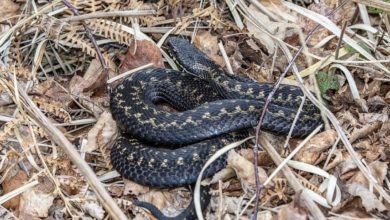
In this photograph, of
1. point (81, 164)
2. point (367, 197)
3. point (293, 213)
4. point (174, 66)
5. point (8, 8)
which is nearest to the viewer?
point (81, 164)

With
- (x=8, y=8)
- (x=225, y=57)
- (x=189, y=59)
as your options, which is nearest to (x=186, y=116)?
(x=189, y=59)

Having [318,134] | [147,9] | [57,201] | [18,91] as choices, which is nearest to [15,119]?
[18,91]

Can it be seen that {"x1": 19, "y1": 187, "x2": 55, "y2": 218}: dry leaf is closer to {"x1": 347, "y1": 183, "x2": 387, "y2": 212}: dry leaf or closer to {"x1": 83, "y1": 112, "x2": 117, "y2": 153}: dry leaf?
{"x1": 83, "y1": 112, "x2": 117, "y2": 153}: dry leaf

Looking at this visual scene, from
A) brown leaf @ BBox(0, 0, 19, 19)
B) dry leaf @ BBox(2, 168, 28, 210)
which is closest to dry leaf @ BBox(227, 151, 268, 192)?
dry leaf @ BBox(2, 168, 28, 210)

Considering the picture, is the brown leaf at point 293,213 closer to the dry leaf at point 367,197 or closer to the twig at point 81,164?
the dry leaf at point 367,197

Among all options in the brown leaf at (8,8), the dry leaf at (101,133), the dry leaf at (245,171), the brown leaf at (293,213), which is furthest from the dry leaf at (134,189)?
the brown leaf at (8,8)

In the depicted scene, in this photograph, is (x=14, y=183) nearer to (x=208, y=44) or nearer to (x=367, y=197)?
(x=208, y=44)

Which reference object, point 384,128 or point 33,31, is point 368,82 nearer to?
point 384,128
